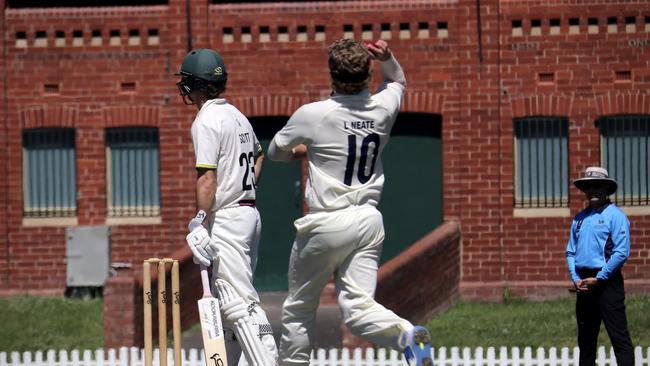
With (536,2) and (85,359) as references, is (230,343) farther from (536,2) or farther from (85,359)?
(536,2)

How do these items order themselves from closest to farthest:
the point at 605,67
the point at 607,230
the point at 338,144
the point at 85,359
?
the point at 338,144, the point at 607,230, the point at 85,359, the point at 605,67

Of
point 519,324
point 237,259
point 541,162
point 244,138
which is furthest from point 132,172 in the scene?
point 237,259

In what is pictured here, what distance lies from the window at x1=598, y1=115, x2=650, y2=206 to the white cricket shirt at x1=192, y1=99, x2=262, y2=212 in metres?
11.5

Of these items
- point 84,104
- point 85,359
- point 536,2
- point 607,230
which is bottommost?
point 85,359

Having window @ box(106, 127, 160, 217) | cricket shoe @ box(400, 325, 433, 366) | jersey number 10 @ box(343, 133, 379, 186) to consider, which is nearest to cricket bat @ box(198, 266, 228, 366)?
jersey number 10 @ box(343, 133, 379, 186)

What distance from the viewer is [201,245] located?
29.7 ft

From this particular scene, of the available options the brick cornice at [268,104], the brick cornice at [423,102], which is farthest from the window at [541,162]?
the brick cornice at [268,104]

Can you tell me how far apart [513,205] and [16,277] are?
712cm

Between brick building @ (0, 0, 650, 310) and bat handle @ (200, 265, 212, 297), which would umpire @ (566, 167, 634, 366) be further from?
brick building @ (0, 0, 650, 310)

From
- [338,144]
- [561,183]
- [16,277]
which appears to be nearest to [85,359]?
[338,144]

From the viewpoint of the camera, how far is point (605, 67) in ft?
66.2

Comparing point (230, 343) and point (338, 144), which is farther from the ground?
point (338, 144)

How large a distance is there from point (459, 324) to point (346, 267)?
8973 mm

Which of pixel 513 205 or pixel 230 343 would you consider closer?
pixel 230 343
